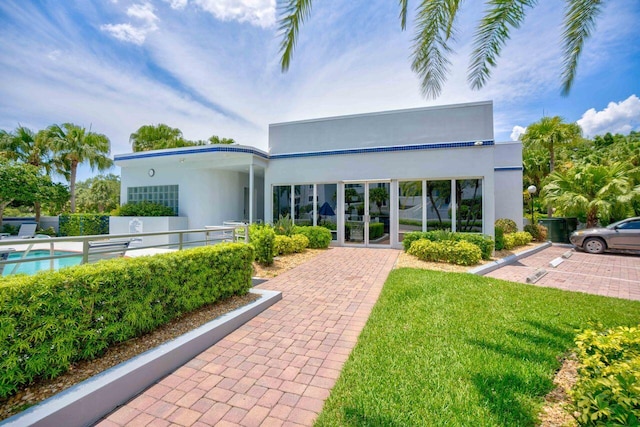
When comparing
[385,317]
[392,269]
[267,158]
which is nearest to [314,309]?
[385,317]

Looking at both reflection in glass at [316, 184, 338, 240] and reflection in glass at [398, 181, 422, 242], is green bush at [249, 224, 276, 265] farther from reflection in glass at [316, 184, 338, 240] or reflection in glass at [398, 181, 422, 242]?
reflection in glass at [398, 181, 422, 242]

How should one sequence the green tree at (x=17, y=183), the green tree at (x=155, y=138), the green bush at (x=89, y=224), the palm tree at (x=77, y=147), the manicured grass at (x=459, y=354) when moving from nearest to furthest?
the manicured grass at (x=459, y=354) < the green tree at (x=17, y=183) < the green bush at (x=89, y=224) < the palm tree at (x=77, y=147) < the green tree at (x=155, y=138)

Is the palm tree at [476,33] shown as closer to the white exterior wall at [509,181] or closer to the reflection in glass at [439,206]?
the reflection in glass at [439,206]

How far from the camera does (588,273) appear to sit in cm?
836

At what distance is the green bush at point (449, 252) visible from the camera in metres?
8.55

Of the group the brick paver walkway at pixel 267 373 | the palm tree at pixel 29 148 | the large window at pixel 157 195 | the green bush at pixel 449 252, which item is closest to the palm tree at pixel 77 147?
the palm tree at pixel 29 148

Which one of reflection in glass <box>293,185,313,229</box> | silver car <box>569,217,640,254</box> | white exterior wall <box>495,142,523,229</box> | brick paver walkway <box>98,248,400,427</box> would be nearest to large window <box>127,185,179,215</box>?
reflection in glass <box>293,185,313,229</box>

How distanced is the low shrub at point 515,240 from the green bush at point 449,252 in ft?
11.8

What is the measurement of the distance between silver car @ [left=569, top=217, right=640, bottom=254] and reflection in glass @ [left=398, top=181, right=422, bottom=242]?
25.1 ft

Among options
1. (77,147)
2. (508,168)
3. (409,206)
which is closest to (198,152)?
(409,206)

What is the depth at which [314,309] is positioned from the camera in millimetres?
5102

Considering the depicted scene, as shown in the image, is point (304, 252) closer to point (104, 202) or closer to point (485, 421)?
point (485, 421)

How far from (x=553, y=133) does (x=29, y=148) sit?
36.1 m

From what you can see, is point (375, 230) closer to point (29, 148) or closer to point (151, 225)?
point (151, 225)
